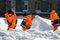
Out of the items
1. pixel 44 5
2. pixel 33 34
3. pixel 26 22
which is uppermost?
pixel 26 22

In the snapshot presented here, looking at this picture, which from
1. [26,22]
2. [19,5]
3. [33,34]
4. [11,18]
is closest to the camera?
[33,34]

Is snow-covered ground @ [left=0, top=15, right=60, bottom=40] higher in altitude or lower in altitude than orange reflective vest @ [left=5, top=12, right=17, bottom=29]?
lower

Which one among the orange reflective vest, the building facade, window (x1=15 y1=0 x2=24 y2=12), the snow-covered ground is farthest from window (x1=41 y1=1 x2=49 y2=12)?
the orange reflective vest

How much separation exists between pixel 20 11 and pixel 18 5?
502 millimetres

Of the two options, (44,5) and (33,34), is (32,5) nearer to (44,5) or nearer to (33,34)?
(44,5)

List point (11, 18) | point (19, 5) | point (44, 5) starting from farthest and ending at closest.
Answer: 1. point (44, 5)
2. point (19, 5)
3. point (11, 18)

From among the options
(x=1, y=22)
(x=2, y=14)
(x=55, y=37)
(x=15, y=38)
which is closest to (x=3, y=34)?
(x=15, y=38)

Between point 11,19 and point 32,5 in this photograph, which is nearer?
point 11,19

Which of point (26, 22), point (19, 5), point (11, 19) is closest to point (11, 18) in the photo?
point (11, 19)

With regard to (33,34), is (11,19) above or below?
above

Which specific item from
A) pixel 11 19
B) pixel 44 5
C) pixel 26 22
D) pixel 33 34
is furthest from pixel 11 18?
pixel 44 5

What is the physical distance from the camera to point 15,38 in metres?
8.65

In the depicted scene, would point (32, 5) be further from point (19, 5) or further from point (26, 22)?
point (26, 22)

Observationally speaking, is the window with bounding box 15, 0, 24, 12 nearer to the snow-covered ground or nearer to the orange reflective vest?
the snow-covered ground
